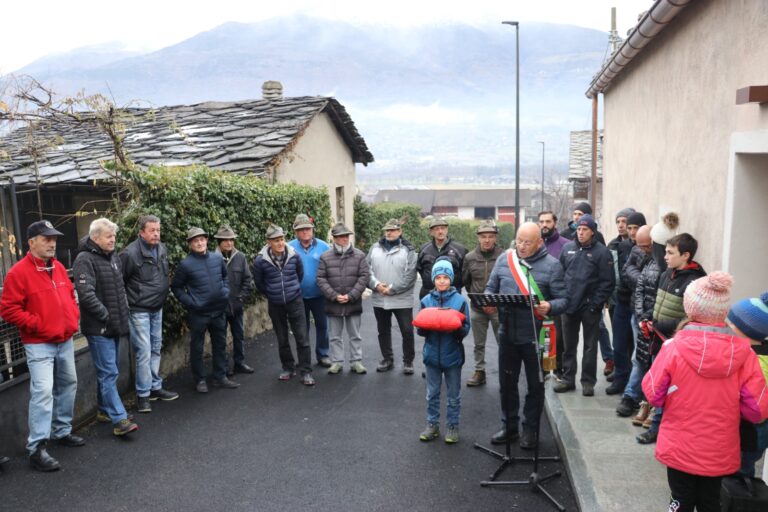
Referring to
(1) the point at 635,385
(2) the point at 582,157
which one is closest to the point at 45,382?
(1) the point at 635,385

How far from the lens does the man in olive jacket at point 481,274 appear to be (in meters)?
7.13

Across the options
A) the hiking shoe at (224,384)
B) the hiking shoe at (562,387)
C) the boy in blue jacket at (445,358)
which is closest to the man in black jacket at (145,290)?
the hiking shoe at (224,384)

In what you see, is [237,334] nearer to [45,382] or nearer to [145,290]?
[145,290]

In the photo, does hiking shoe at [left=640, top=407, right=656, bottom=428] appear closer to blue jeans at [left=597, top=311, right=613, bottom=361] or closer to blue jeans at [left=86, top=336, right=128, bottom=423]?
blue jeans at [left=597, top=311, right=613, bottom=361]

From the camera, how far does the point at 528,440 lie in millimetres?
5383

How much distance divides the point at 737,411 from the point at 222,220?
6883 mm

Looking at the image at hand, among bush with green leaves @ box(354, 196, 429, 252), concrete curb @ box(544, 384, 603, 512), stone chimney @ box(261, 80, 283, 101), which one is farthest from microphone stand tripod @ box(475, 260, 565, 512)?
stone chimney @ box(261, 80, 283, 101)

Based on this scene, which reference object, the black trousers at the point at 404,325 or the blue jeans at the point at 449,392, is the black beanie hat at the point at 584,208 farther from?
the blue jeans at the point at 449,392

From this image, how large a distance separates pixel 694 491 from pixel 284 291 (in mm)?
5022

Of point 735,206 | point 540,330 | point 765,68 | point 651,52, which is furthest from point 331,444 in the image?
point 651,52

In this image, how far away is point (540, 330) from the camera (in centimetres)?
514

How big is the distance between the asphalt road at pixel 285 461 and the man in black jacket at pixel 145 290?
1.40 feet

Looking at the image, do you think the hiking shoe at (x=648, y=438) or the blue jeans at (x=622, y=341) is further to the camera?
the blue jeans at (x=622, y=341)

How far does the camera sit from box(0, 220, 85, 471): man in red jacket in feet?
16.1
